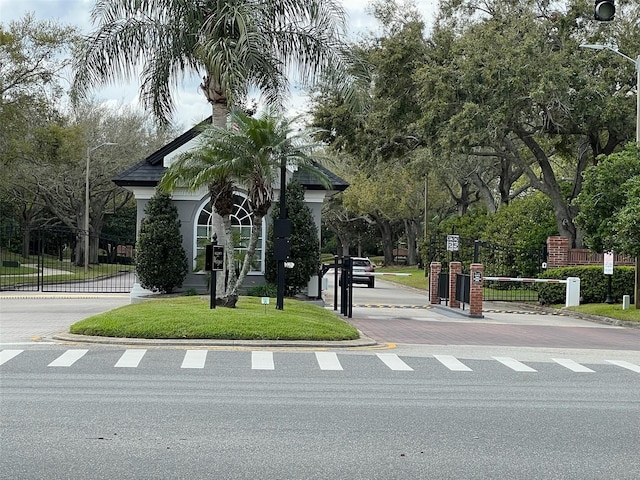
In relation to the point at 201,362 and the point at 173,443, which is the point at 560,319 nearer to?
the point at 201,362

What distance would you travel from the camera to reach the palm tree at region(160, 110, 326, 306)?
18609mm

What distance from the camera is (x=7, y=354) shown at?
45.0 ft

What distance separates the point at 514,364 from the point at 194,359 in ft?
17.2

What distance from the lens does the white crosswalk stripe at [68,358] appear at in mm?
12688

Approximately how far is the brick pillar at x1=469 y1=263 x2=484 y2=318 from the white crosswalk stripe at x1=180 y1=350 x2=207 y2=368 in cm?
1244

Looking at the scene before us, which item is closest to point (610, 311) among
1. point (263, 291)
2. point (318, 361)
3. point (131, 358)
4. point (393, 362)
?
point (263, 291)

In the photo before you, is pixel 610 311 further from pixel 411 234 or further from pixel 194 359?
pixel 411 234

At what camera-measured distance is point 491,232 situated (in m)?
43.5

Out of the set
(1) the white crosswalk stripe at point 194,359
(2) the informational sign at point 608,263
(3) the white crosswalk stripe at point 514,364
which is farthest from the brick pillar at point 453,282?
(1) the white crosswalk stripe at point 194,359

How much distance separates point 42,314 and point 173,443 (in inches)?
623

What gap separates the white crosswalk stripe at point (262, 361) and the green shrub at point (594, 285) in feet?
61.3

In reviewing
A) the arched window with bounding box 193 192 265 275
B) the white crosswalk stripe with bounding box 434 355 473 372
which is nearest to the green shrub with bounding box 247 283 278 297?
the arched window with bounding box 193 192 265 275

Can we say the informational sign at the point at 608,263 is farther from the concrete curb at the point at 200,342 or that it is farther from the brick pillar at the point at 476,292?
the concrete curb at the point at 200,342

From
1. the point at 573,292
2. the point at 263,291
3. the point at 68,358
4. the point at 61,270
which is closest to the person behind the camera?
the point at 68,358
